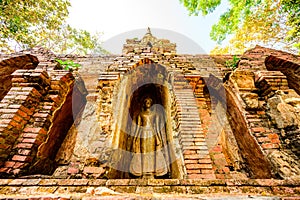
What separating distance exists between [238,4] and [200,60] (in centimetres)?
342

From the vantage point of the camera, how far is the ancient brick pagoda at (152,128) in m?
1.51

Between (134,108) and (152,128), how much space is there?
2.71ft

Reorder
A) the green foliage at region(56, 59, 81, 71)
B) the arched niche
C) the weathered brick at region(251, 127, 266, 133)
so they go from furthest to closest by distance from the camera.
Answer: the green foliage at region(56, 59, 81, 71), the arched niche, the weathered brick at region(251, 127, 266, 133)

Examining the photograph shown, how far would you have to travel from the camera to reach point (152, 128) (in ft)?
12.4

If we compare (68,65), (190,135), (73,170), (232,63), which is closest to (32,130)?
(73,170)

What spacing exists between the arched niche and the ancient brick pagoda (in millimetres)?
30

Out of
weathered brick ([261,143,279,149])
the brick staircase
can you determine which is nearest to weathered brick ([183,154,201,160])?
the brick staircase

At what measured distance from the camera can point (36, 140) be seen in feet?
7.18

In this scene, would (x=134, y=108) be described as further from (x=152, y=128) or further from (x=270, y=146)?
(x=270, y=146)

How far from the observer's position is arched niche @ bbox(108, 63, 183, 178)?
8.19 feet

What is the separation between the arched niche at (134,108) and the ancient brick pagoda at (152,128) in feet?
0.10

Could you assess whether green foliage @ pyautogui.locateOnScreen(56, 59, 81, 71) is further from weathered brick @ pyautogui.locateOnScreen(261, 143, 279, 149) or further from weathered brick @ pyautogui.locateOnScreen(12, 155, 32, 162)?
weathered brick @ pyautogui.locateOnScreen(261, 143, 279, 149)

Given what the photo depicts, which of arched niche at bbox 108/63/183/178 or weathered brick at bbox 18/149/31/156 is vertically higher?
arched niche at bbox 108/63/183/178

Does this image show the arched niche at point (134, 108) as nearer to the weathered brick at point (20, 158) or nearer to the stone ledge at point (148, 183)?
the stone ledge at point (148, 183)
